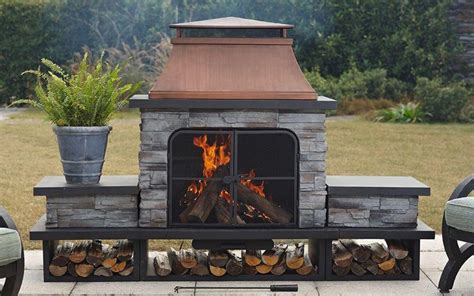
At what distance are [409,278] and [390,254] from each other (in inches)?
5.6

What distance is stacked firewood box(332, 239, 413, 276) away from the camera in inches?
188

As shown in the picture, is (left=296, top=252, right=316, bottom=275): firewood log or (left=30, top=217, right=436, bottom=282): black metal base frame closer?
(left=30, top=217, right=436, bottom=282): black metal base frame

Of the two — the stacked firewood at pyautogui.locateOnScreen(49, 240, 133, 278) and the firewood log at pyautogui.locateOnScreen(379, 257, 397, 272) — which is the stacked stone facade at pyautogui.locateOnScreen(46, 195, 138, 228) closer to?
the stacked firewood at pyautogui.locateOnScreen(49, 240, 133, 278)

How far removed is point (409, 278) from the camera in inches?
189

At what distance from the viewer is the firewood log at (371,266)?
480cm

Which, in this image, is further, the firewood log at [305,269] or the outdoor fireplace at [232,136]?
the firewood log at [305,269]

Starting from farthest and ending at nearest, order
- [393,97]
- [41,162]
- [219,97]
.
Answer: [393,97]
[41,162]
[219,97]

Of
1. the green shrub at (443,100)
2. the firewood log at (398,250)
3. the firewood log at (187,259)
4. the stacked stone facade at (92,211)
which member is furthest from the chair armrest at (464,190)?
the green shrub at (443,100)

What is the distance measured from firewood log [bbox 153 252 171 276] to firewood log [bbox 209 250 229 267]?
20cm

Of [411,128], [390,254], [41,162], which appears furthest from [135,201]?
[411,128]

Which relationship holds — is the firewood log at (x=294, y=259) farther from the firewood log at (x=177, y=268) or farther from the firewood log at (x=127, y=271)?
the firewood log at (x=127, y=271)

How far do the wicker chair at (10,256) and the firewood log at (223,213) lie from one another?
100 cm

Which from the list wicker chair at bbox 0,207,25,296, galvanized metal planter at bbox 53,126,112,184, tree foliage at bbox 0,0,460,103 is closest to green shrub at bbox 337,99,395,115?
tree foliage at bbox 0,0,460,103

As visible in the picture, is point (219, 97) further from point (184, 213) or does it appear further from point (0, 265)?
point (0, 265)
